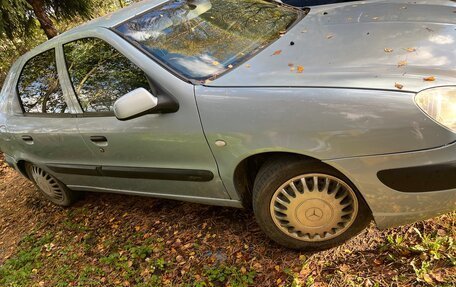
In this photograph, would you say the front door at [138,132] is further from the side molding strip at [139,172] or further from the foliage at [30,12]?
the foliage at [30,12]

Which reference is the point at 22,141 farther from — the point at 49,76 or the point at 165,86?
the point at 165,86

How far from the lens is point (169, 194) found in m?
2.82

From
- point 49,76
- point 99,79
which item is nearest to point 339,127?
point 99,79

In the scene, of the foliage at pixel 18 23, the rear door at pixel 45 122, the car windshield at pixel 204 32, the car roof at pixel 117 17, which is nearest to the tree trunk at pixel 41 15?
the foliage at pixel 18 23

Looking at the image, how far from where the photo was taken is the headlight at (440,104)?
1.73m

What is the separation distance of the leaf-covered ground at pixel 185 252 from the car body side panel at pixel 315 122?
754 mm

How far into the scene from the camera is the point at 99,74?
Result: 2.76m

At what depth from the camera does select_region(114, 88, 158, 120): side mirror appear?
2.18 m

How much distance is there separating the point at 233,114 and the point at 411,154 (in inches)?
35.4

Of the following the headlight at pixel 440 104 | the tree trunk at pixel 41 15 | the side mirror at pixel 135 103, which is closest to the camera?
the headlight at pixel 440 104

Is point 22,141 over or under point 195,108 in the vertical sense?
under

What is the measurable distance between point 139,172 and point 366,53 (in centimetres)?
169

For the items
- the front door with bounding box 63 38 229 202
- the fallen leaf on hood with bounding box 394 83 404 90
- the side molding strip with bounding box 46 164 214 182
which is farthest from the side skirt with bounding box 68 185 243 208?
the fallen leaf on hood with bounding box 394 83 404 90

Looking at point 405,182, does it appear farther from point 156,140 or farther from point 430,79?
point 156,140
